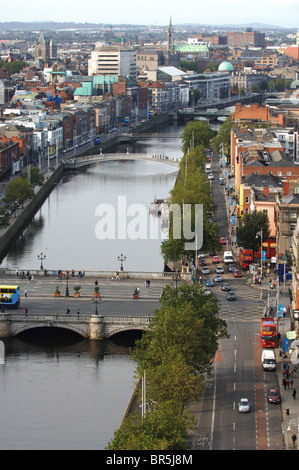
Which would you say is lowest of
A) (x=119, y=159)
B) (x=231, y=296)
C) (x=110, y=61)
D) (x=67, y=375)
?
(x=119, y=159)

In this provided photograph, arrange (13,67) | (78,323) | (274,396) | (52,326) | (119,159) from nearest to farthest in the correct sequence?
(274,396), (78,323), (52,326), (119,159), (13,67)

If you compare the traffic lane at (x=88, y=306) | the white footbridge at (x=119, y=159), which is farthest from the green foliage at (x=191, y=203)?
the white footbridge at (x=119, y=159)

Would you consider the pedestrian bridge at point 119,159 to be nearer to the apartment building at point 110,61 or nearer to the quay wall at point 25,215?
the quay wall at point 25,215

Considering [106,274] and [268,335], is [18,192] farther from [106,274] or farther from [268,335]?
[268,335]

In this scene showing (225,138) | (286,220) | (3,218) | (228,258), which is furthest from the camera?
(225,138)

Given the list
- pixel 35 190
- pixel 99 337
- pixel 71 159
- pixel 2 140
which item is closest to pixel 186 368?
pixel 99 337

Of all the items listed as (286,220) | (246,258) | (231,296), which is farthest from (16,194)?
(231,296)
